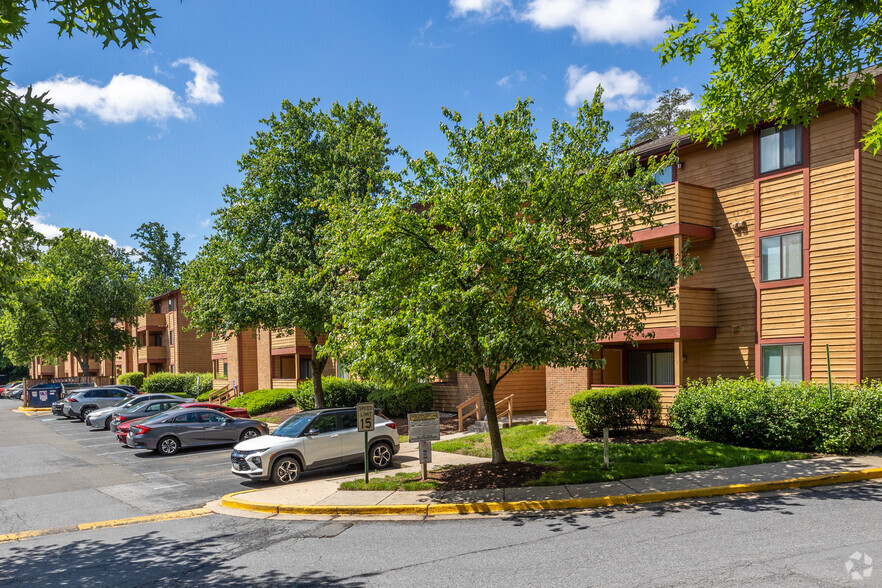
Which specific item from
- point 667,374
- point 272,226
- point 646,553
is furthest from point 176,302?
point 646,553

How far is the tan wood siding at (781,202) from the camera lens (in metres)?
17.1

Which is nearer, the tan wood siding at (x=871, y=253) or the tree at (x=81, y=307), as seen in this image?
the tan wood siding at (x=871, y=253)

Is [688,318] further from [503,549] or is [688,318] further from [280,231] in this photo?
[280,231]

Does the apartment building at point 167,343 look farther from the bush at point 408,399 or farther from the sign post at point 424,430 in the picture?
the sign post at point 424,430

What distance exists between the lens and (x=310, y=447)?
14695mm

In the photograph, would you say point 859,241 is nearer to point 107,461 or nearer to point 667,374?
point 667,374

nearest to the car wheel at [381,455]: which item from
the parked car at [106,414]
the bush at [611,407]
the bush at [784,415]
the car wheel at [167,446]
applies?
the bush at [611,407]

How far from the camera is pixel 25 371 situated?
9594 centimetres

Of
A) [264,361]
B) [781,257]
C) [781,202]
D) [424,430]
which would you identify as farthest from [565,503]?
[264,361]

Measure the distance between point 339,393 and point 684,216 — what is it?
16.8 m

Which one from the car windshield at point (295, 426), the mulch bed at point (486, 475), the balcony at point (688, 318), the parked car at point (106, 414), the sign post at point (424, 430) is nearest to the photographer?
the mulch bed at point (486, 475)

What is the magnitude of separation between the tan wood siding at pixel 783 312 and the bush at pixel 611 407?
3.46 meters

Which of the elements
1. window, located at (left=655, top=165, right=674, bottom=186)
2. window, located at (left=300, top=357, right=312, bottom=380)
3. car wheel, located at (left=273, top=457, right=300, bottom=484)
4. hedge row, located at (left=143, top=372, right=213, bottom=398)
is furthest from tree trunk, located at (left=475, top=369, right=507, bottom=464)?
hedge row, located at (left=143, top=372, right=213, bottom=398)

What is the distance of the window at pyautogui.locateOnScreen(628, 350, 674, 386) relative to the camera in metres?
20.2
